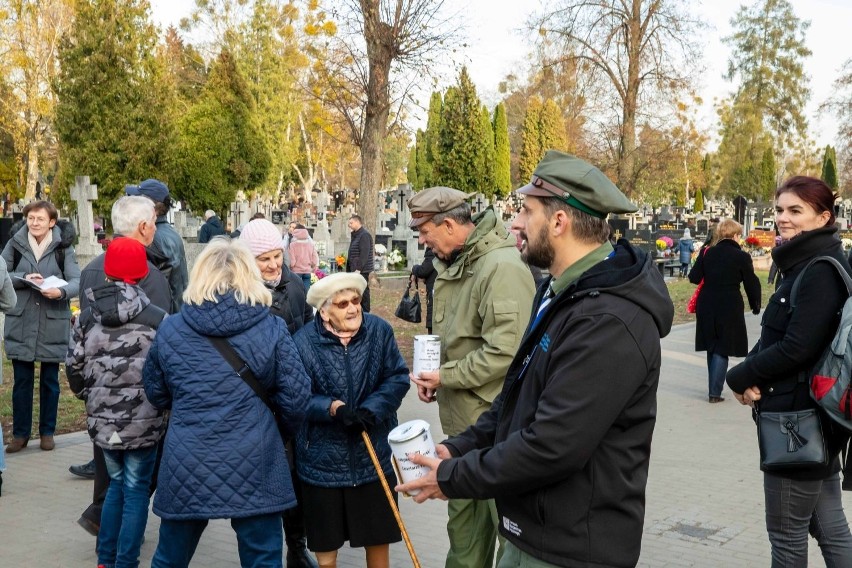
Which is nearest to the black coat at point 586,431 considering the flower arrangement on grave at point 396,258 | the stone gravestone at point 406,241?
the stone gravestone at point 406,241

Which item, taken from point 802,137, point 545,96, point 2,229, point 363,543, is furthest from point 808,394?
point 802,137

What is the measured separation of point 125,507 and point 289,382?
4.25 ft

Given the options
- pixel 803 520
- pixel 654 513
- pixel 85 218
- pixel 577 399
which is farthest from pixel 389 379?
pixel 85 218

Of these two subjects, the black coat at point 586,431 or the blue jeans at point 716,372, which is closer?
the black coat at point 586,431

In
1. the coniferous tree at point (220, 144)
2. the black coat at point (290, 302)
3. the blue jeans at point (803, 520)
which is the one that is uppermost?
the coniferous tree at point (220, 144)

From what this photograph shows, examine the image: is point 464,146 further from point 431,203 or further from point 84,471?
point 431,203

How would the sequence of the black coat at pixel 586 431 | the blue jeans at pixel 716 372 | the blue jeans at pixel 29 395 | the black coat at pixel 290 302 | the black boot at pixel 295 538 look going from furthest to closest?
the blue jeans at pixel 716 372 → the blue jeans at pixel 29 395 → the black coat at pixel 290 302 → the black boot at pixel 295 538 → the black coat at pixel 586 431

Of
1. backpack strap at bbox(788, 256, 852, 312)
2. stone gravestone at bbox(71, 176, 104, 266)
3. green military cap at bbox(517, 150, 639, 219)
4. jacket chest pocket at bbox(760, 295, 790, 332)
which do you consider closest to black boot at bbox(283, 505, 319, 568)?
jacket chest pocket at bbox(760, 295, 790, 332)

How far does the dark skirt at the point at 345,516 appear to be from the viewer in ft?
14.2

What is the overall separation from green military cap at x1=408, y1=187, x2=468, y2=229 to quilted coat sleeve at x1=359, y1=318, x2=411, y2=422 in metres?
0.54

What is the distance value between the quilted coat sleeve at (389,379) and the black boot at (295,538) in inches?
39.3

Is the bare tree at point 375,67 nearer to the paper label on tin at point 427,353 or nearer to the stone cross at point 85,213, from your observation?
the stone cross at point 85,213

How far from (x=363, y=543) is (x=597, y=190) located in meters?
2.40

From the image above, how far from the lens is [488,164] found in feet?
144
